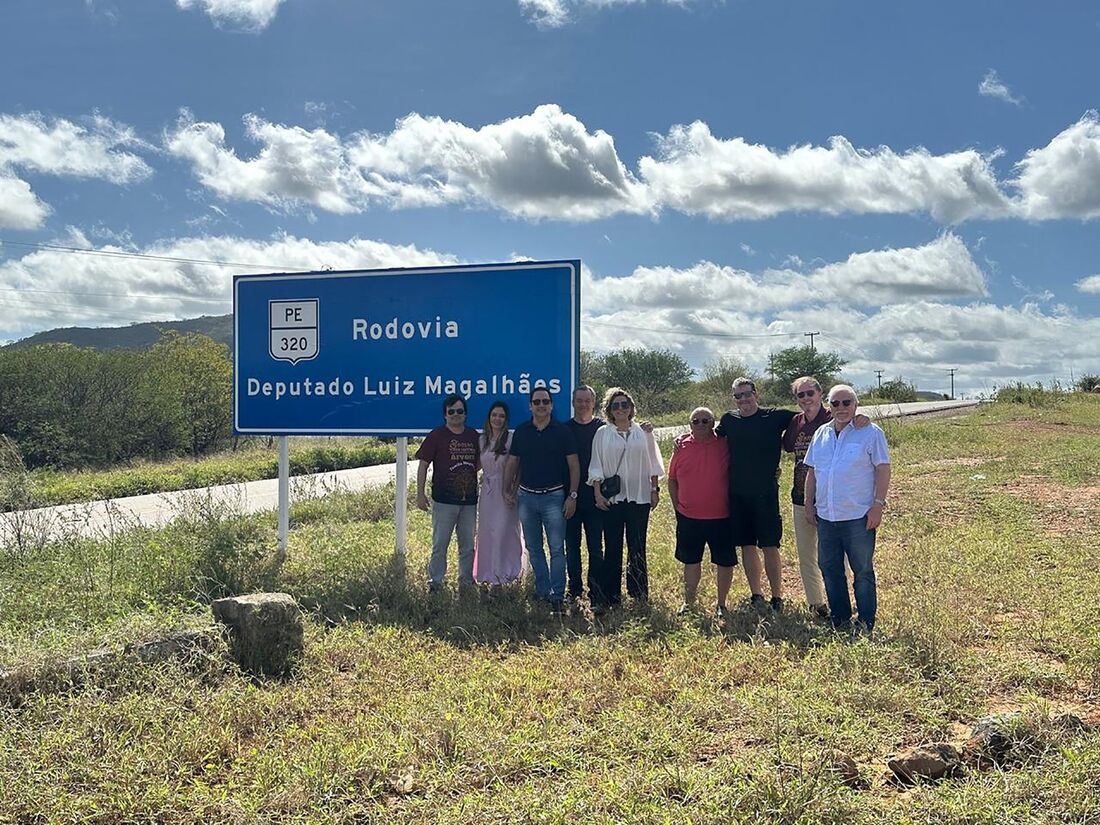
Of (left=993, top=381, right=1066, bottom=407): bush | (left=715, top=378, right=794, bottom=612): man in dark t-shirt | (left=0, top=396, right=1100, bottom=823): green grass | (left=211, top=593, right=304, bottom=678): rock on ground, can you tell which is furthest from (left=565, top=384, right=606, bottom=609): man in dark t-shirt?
(left=993, top=381, right=1066, bottom=407): bush

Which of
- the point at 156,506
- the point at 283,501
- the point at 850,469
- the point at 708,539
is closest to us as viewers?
the point at 850,469

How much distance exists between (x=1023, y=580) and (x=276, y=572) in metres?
5.83

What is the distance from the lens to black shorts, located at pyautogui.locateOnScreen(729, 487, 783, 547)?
5.39 m

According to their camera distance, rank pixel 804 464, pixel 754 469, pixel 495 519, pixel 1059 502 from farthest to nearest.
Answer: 1. pixel 1059 502
2. pixel 495 519
3. pixel 754 469
4. pixel 804 464

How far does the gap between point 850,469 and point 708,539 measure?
118 centimetres

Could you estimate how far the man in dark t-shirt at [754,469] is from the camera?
17.6 ft

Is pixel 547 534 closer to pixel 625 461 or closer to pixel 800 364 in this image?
pixel 625 461

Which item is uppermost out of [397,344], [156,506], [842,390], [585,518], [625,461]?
[397,344]

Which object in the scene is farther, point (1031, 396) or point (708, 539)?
point (1031, 396)

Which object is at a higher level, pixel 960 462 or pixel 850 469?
pixel 850 469

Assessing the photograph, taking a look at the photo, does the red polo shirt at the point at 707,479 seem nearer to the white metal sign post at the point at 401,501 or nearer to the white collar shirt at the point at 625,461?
the white collar shirt at the point at 625,461

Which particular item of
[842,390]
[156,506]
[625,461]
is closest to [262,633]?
[625,461]

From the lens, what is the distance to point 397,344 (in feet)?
24.3

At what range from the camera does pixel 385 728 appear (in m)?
3.58
